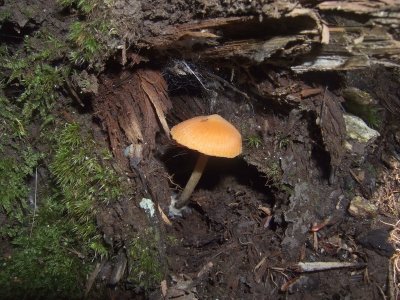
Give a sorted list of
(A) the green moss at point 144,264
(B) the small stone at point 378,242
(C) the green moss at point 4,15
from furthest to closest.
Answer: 1. (B) the small stone at point 378,242
2. (A) the green moss at point 144,264
3. (C) the green moss at point 4,15

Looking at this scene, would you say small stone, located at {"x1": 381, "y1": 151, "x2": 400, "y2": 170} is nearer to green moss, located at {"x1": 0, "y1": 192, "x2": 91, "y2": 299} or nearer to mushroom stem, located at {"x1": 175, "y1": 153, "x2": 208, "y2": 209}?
mushroom stem, located at {"x1": 175, "y1": 153, "x2": 208, "y2": 209}

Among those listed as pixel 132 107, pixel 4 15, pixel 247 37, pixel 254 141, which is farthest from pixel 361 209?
pixel 4 15

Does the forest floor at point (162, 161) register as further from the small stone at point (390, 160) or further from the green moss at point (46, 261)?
the small stone at point (390, 160)

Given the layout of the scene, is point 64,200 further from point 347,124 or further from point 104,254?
point 347,124

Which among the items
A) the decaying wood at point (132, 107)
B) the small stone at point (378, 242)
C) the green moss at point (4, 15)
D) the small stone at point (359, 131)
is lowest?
the small stone at point (378, 242)

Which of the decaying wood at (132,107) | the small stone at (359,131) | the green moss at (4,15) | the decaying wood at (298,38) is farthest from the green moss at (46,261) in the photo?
the small stone at (359,131)

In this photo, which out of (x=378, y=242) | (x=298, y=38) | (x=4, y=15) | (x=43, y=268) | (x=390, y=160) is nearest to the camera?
(x=298, y=38)

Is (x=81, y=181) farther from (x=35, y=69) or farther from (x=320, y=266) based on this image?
(x=320, y=266)
